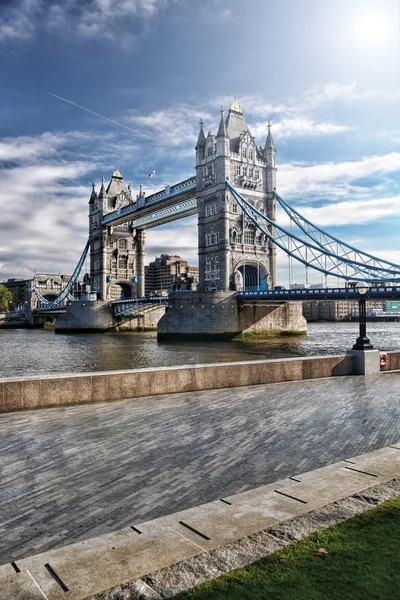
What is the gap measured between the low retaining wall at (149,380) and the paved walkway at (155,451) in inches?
15.1

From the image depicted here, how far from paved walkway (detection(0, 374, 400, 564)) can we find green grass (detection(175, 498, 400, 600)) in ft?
6.05

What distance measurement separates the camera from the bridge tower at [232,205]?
207 feet

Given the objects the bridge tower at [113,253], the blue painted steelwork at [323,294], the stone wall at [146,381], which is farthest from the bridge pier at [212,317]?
the bridge tower at [113,253]

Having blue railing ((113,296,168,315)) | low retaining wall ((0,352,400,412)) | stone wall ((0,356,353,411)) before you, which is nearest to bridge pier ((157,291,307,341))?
blue railing ((113,296,168,315))

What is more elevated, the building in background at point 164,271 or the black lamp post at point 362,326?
the building in background at point 164,271

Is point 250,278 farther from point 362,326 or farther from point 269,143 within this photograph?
point 362,326

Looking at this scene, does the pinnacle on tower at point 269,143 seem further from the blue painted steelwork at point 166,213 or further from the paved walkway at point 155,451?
the paved walkway at point 155,451

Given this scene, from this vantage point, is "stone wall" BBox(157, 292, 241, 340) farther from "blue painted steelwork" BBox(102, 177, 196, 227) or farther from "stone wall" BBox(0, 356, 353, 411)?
"stone wall" BBox(0, 356, 353, 411)

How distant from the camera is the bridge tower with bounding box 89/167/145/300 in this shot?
319 feet

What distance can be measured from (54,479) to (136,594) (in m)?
3.31

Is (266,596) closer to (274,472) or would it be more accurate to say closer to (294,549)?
(294,549)

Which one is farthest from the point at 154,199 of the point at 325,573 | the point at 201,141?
the point at 325,573

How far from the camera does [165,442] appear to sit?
7551 millimetres

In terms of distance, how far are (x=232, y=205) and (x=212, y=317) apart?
1982 cm
